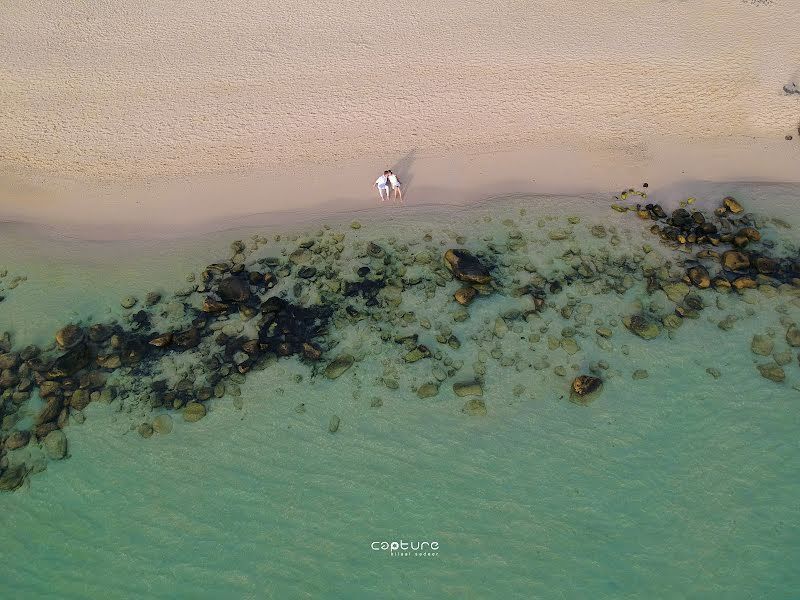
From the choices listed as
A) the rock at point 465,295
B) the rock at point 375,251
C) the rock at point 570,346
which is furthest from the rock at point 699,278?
the rock at point 375,251

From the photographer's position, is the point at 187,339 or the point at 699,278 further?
the point at 699,278

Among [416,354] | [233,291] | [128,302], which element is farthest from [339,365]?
[128,302]

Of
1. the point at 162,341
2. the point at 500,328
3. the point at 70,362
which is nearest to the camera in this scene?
the point at 70,362

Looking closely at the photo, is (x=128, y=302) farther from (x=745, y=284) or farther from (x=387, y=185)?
(x=745, y=284)

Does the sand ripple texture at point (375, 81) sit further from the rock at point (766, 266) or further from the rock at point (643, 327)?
Answer: the rock at point (643, 327)

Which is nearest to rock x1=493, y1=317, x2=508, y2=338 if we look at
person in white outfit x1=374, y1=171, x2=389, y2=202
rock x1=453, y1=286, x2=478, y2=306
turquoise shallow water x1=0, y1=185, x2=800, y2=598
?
turquoise shallow water x1=0, y1=185, x2=800, y2=598

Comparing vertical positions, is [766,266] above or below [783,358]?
above

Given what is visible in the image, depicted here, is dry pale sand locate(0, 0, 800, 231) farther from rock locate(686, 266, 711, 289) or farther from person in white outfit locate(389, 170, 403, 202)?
rock locate(686, 266, 711, 289)

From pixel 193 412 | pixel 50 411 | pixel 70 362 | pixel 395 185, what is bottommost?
pixel 193 412
